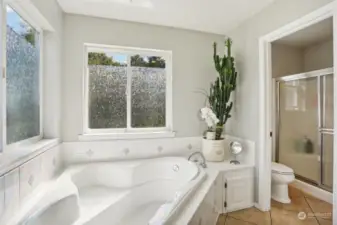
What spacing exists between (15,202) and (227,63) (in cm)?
253

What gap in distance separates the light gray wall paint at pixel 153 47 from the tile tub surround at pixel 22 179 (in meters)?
0.62

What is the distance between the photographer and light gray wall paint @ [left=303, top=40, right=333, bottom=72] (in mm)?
3278

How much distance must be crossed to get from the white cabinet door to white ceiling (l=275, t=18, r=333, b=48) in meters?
2.06

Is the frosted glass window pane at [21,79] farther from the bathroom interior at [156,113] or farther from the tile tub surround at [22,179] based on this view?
the tile tub surround at [22,179]

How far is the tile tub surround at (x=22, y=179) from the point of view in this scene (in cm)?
129

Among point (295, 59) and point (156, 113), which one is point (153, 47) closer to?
point (156, 113)

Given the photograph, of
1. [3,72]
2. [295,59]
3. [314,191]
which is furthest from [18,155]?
[295,59]

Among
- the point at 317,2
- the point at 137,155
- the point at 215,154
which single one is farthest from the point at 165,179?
the point at 317,2

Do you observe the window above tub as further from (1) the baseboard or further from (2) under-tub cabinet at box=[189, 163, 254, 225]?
(1) the baseboard

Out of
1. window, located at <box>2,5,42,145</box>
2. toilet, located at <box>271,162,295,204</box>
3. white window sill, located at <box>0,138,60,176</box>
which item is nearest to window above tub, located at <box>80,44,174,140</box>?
window, located at <box>2,5,42,145</box>

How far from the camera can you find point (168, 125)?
3014mm

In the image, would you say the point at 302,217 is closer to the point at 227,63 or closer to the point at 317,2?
the point at 227,63

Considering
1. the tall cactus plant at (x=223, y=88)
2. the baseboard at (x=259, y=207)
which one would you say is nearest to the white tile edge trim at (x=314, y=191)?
the baseboard at (x=259, y=207)

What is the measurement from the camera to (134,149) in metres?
2.78
